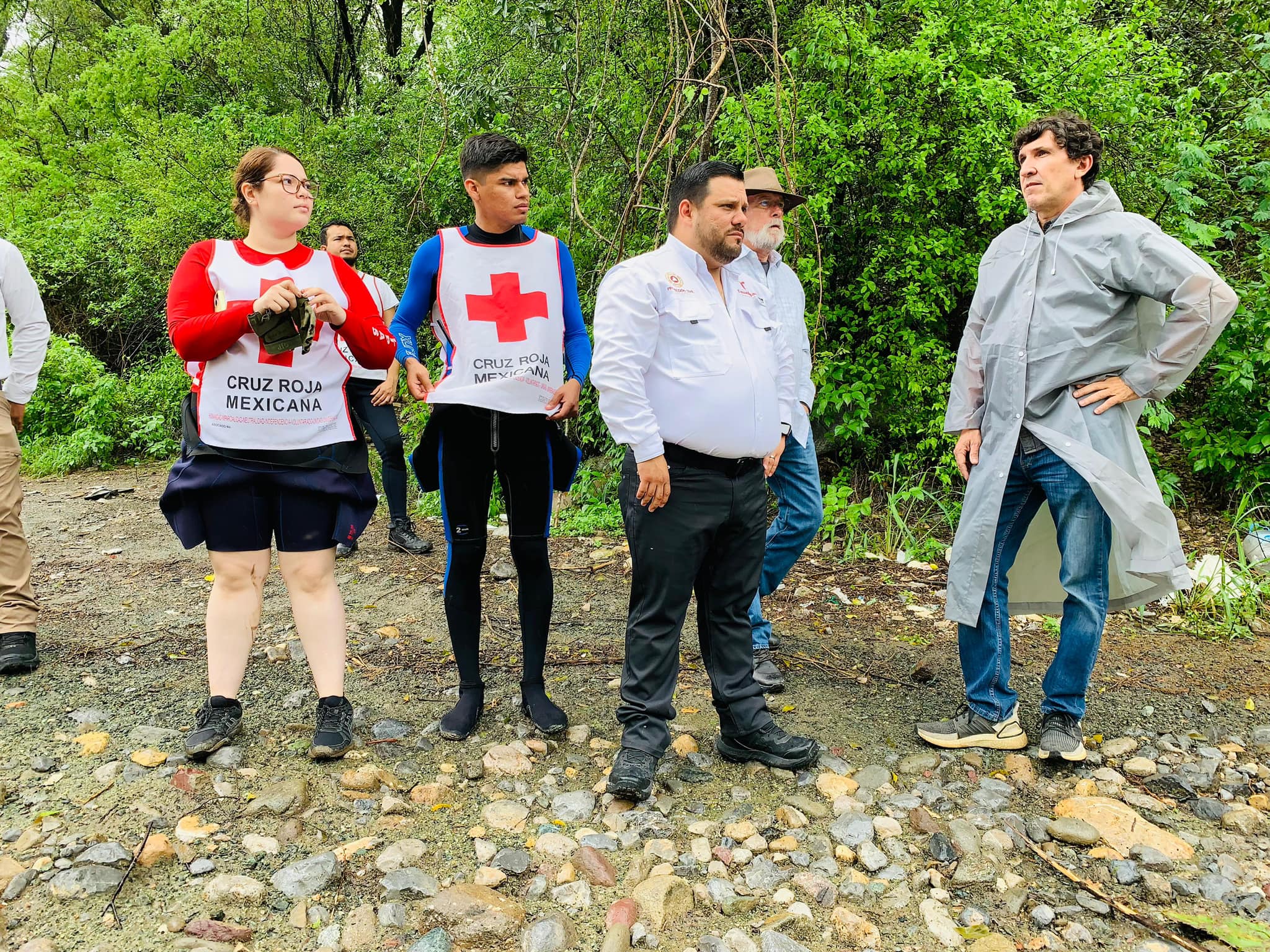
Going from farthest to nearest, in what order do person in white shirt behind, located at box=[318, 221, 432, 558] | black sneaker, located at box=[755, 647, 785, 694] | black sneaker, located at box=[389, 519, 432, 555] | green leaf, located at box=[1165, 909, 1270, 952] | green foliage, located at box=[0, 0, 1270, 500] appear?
black sneaker, located at box=[389, 519, 432, 555], person in white shirt behind, located at box=[318, 221, 432, 558], green foliage, located at box=[0, 0, 1270, 500], black sneaker, located at box=[755, 647, 785, 694], green leaf, located at box=[1165, 909, 1270, 952]

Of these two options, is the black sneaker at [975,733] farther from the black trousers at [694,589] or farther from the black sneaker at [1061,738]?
the black trousers at [694,589]

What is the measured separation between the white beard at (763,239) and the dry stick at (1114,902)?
251cm

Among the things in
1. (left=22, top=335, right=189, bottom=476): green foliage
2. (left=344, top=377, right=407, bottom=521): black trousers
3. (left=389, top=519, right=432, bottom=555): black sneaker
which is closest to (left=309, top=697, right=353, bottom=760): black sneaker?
(left=389, top=519, right=432, bottom=555): black sneaker

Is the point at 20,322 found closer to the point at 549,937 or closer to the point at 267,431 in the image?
the point at 267,431

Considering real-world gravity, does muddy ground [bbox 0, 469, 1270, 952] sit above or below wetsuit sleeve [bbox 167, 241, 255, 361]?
below

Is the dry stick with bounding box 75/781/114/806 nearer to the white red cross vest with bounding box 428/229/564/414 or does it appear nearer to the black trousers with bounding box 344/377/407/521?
the white red cross vest with bounding box 428/229/564/414

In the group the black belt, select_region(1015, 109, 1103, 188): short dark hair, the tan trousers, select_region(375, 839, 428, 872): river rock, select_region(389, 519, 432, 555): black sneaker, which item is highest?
select_region(1015, 109, 1103, 188): short dark hair

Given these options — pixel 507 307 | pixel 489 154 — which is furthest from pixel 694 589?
pixel 489 154

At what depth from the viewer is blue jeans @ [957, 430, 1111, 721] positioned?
3270mm

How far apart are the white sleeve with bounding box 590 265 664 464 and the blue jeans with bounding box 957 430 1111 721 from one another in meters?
1.43

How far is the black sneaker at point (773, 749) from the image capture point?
3.30 meters

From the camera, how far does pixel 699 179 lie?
120 inches

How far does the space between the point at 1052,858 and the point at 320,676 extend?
251cm

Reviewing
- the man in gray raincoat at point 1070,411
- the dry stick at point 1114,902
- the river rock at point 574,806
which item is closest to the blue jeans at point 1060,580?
the man in gray raincoat at point 1070,411
